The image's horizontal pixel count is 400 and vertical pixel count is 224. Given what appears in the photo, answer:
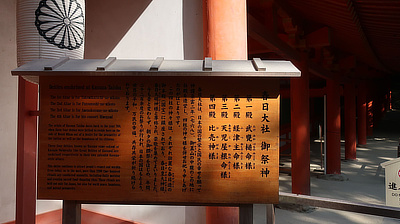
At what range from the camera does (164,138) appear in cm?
163

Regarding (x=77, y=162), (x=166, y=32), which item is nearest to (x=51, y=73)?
(x=77, y=162)

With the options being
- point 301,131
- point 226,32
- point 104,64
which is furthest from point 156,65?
point 301,131

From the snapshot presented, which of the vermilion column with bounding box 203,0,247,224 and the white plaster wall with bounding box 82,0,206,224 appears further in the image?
the white plaster wall with bounding box 82,0,206,224

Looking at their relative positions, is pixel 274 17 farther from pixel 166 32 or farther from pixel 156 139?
pixel 156 139

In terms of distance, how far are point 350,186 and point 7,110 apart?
284 inches

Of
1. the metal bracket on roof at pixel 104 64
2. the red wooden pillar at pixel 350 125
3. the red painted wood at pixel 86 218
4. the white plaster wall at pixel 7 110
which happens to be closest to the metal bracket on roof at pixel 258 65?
the metal bracket on roof at pixel 104 64

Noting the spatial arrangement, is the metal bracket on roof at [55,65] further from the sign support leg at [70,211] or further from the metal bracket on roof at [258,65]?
the metal bracket on roof at [258,65]

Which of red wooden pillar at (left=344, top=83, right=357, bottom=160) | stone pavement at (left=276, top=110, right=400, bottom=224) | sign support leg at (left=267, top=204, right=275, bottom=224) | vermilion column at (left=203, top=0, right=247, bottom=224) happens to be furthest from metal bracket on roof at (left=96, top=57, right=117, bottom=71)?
red wooden pillar at (left=344, top=83, right=357, bottom=160)

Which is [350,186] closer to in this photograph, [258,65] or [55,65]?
[258,65]

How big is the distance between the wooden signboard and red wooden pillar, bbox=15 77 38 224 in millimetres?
774

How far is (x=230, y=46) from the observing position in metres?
2.26

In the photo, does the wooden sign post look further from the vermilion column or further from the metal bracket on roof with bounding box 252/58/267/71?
the vermilion column

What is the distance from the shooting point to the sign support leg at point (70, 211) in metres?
1.71

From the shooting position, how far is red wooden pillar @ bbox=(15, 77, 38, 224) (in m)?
2.25
